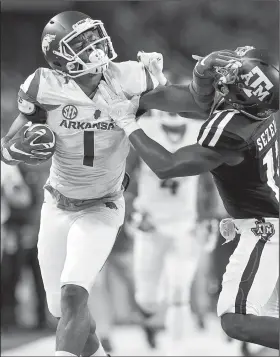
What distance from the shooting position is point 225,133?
8.13 feet

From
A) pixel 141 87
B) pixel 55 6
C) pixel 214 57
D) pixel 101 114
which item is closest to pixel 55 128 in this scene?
pixel 101 114

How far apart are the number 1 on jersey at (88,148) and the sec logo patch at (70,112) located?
3.2 inches

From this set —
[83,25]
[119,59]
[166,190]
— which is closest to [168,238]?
[166,190]

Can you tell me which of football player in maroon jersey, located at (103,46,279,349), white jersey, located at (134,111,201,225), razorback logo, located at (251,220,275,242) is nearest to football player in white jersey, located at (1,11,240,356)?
football player in maroon jersey, located at (103,46,279,349)

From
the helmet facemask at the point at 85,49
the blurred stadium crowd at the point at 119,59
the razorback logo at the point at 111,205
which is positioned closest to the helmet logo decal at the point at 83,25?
the helmet facemask at the point at 85,49

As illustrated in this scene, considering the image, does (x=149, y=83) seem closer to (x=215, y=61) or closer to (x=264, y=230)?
(x=215, y=61)

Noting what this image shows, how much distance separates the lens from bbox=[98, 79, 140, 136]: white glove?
2.66 m

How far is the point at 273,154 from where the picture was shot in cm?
264

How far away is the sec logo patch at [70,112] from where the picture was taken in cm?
282

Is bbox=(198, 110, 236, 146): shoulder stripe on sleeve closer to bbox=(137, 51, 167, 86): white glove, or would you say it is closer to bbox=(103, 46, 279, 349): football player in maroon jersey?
bbox=(103, 46, 279, 349): football player in maroon jersey

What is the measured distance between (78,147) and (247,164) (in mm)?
680

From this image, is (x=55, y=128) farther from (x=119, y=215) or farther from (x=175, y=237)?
(x=175, y=237)

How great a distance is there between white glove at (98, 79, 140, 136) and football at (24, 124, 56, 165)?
233 mm

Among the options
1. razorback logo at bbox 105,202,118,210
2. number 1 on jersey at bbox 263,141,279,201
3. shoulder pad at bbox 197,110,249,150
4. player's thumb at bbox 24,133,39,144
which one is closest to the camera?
shoulder pad at bbox 197,110,249,150
